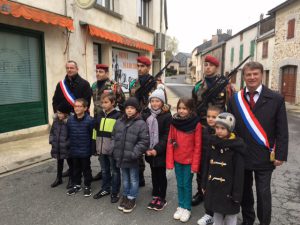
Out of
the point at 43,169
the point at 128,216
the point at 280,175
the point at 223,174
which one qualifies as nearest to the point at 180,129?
the point at 223,174

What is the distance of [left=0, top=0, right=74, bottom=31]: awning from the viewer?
19.0 feet

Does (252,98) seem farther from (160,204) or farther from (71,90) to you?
(71,90)

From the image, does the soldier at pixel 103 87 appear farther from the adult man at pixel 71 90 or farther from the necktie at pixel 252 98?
the necktie at pixel 252 98

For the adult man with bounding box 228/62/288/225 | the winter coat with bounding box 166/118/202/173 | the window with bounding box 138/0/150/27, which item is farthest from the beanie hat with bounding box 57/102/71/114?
the window with bounding box 138/0/150/27

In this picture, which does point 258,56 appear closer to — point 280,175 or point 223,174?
point 280,175

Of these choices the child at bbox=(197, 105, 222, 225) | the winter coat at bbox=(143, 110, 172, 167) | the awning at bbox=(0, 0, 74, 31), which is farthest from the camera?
the awning at bbox=(0, 0, 74, 31)

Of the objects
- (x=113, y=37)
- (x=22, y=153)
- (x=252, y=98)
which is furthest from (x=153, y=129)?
(x=113, y=37)

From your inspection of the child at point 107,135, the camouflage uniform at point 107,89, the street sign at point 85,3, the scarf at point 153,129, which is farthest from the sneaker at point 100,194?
the street sign at point 85,3

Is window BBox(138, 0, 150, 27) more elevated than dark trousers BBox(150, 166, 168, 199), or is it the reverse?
window BBox(138, 0, 150, 27)

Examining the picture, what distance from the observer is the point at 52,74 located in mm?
7848

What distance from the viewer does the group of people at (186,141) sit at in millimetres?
2727

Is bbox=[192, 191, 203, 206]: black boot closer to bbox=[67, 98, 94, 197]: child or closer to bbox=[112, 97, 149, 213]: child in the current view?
bbox=[112, 97, 149, 213]: child

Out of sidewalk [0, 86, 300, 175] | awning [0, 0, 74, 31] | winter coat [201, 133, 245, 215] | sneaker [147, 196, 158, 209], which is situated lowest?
sneaker [147, 196, 158, 209]

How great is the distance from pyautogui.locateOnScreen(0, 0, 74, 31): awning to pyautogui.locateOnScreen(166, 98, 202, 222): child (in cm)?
466
